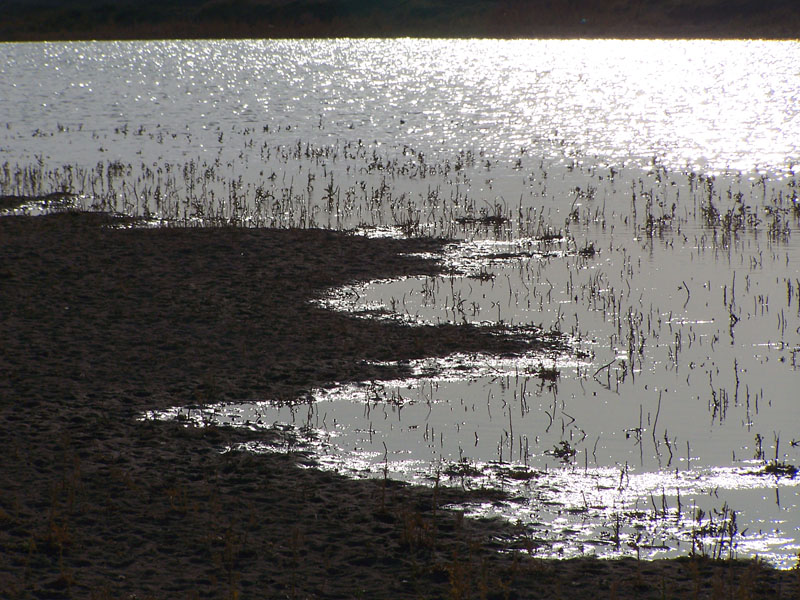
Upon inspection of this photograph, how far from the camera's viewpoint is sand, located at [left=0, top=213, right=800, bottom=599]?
6488 millimetres

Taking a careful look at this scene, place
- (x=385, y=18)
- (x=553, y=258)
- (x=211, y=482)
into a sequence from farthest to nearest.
Answer: (x=385, y=18) → (x=553, y=258) → (x=211, y=482)

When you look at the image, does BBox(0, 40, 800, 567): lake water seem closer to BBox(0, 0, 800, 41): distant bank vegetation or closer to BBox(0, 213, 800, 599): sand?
BBox(0, 213, 800, 599): sand

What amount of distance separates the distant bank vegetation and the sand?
8618cm

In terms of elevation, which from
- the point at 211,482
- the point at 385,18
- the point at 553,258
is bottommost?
the point at 211,482

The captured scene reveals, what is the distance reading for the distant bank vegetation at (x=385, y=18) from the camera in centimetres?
9325

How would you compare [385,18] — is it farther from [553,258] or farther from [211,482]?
[211,482]

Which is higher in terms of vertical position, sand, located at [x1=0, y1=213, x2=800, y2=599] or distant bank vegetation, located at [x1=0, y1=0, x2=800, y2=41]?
distant bank vegetation, located at [x1=0, y1=0, x2=800, y2=41]

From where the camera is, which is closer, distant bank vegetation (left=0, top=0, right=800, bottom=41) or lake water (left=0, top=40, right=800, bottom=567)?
lake water (left=0, top=40, right=800, bottom=567)

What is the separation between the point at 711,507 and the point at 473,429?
103 inches

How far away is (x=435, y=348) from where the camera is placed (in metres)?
12.1

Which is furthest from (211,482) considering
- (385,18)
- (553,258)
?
(385,18)

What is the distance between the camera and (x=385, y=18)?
360ft

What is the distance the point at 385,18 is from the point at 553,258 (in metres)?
97.6

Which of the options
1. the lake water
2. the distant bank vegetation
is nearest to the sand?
the lake water
